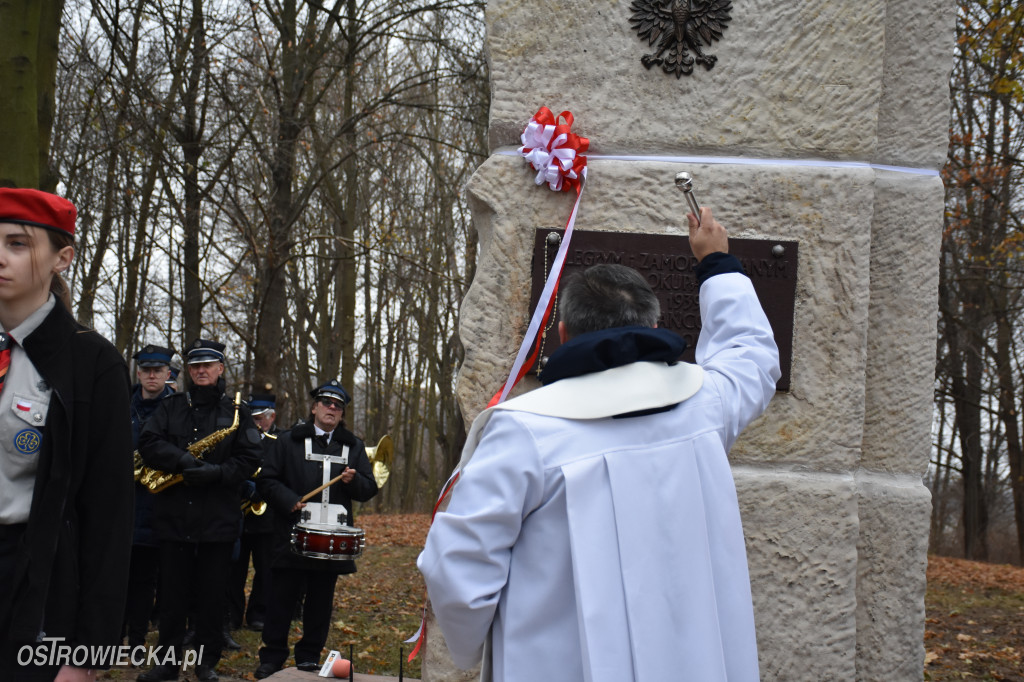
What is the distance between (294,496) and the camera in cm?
669

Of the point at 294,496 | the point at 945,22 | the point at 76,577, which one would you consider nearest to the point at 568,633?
the point at 76,577

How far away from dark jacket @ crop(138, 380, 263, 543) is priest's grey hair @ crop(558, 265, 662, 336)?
4662mm

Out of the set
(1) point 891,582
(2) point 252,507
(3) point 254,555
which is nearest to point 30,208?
(1) point 891,582

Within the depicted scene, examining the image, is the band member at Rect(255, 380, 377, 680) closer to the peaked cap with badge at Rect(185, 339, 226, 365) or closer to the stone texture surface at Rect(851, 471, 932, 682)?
the peaked cap with badge at Rect(185, 339, 226, 365)

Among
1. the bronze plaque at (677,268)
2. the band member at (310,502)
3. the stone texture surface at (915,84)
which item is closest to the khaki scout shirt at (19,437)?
the bronze plaque at (677,268)

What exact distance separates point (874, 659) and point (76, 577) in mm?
2653

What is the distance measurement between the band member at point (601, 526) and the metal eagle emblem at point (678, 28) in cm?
149

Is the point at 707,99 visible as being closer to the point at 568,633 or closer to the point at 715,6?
the point at 715,6

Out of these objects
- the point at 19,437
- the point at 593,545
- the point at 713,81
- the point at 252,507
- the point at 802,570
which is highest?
the point at 713,81

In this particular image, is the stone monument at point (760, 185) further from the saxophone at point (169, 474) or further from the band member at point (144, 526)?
the band member at point (144, 526)

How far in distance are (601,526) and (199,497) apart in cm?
488

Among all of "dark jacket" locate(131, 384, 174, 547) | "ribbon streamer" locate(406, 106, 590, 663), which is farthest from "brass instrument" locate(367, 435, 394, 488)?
"ribbon streamer" locate(406, 106, 590, 663)

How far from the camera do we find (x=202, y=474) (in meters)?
6.18

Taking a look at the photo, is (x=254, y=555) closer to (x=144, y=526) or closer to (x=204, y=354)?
(x=144, y=526)
